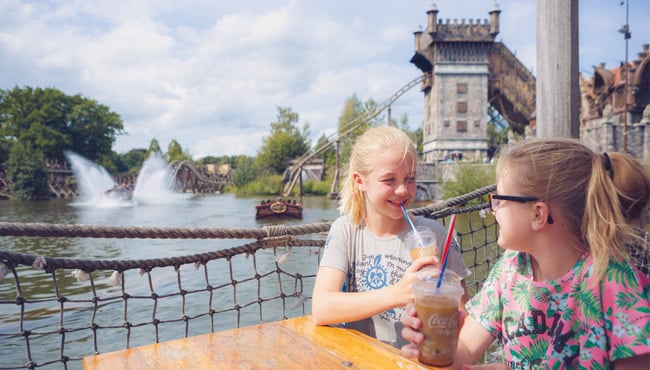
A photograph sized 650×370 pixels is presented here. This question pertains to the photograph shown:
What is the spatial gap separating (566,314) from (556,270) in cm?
10

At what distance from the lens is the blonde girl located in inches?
65.2

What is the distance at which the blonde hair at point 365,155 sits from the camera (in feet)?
5.59

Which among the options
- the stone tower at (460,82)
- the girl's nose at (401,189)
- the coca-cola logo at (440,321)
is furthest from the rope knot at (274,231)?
the stone tower at (460,82)

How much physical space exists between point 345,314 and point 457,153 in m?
29.9

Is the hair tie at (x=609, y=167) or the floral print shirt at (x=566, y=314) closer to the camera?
the floral print shirt at (x=566, y=314)

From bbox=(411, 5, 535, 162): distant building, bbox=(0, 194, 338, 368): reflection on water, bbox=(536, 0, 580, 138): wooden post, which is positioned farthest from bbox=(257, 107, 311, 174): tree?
bbox=(536, 0, 580, 138): wooden post

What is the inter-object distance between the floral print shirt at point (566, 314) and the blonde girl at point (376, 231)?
34 cm

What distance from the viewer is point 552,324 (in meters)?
1.15

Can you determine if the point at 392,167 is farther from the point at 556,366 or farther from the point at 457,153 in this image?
the point at 457,153

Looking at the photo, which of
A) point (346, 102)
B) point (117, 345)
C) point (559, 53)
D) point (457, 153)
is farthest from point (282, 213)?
point (346, 102)

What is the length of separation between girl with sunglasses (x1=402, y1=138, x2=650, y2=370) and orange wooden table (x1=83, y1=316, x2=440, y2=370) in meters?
0.14

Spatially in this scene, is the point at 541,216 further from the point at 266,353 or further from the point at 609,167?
the point at 266,353

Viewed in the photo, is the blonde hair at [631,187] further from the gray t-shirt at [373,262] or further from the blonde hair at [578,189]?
the gray t-shirt at [373,262]

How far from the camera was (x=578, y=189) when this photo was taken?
3.79ft
